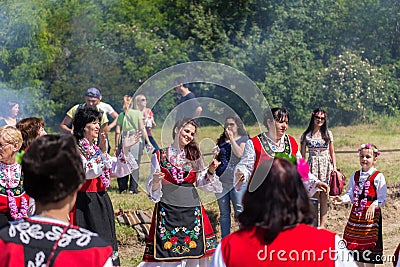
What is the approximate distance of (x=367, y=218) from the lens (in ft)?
18.1

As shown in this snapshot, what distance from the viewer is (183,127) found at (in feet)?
17.9

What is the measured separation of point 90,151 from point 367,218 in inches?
91.5

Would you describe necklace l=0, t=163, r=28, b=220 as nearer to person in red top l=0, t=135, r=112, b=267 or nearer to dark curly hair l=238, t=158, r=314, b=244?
person in red top l=0, t=135, r=112, b=267

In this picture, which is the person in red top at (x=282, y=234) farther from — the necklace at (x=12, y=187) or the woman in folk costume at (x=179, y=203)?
the woman in folk costume at (x=179, y=203)

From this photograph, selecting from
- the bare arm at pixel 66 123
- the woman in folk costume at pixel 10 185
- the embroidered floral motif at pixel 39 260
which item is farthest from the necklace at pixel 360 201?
the embroidered floral motif at pixel 39 260

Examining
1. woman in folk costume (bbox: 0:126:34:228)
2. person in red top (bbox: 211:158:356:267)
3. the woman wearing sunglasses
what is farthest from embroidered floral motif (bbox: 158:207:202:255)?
person in red top (bbox: 211:158:356:267)

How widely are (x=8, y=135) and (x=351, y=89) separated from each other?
14.4 m

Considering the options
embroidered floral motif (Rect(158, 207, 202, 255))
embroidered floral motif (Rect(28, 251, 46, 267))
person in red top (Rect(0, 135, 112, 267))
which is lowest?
embroidered floral motif (Rect(158, 207, 202, 255))

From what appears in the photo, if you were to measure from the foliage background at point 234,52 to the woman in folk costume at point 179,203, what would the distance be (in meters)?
11.5

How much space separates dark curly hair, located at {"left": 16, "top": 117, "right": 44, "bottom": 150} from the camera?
17.5 ft

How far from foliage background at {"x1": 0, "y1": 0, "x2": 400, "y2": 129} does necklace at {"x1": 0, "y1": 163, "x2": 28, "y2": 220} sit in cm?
1227

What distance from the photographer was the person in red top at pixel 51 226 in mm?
2430

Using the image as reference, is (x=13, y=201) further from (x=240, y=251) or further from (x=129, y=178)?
(x=129, y=178)

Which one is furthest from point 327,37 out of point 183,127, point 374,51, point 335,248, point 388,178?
point 335,248
